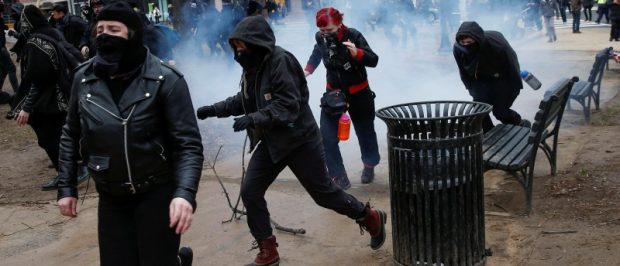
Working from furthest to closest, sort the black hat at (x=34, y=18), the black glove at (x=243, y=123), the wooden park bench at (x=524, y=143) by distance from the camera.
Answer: the black hat at (x=34, y=18) → the wooden park bench at (x=524, y=143) → the black glove at (x=243, y=123)

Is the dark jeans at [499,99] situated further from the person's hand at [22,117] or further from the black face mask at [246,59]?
the person's hand at [22,117]

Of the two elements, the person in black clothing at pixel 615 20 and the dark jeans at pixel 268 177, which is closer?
the dark jeans at pixel 268 177

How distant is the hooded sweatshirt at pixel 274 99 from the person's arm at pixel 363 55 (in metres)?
1.29

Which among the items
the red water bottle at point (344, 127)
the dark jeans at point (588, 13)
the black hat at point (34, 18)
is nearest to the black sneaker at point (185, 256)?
the red water bottle at point (344, 127)

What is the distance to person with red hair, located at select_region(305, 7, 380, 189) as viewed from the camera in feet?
18.3

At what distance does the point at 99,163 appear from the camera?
3.04 metres

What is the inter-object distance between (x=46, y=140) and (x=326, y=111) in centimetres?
289

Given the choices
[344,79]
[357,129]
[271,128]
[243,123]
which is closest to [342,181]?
[357,129]

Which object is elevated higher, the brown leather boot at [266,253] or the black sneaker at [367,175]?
the brown leather boot at [266,253]

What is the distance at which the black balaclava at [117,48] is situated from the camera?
3.03 m

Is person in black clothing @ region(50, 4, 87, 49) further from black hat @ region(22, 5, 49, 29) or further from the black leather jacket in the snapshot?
the black leather jacket

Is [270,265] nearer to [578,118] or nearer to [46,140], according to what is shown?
[46,140]

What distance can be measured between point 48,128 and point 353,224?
3310 millimetres

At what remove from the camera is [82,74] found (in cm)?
320
